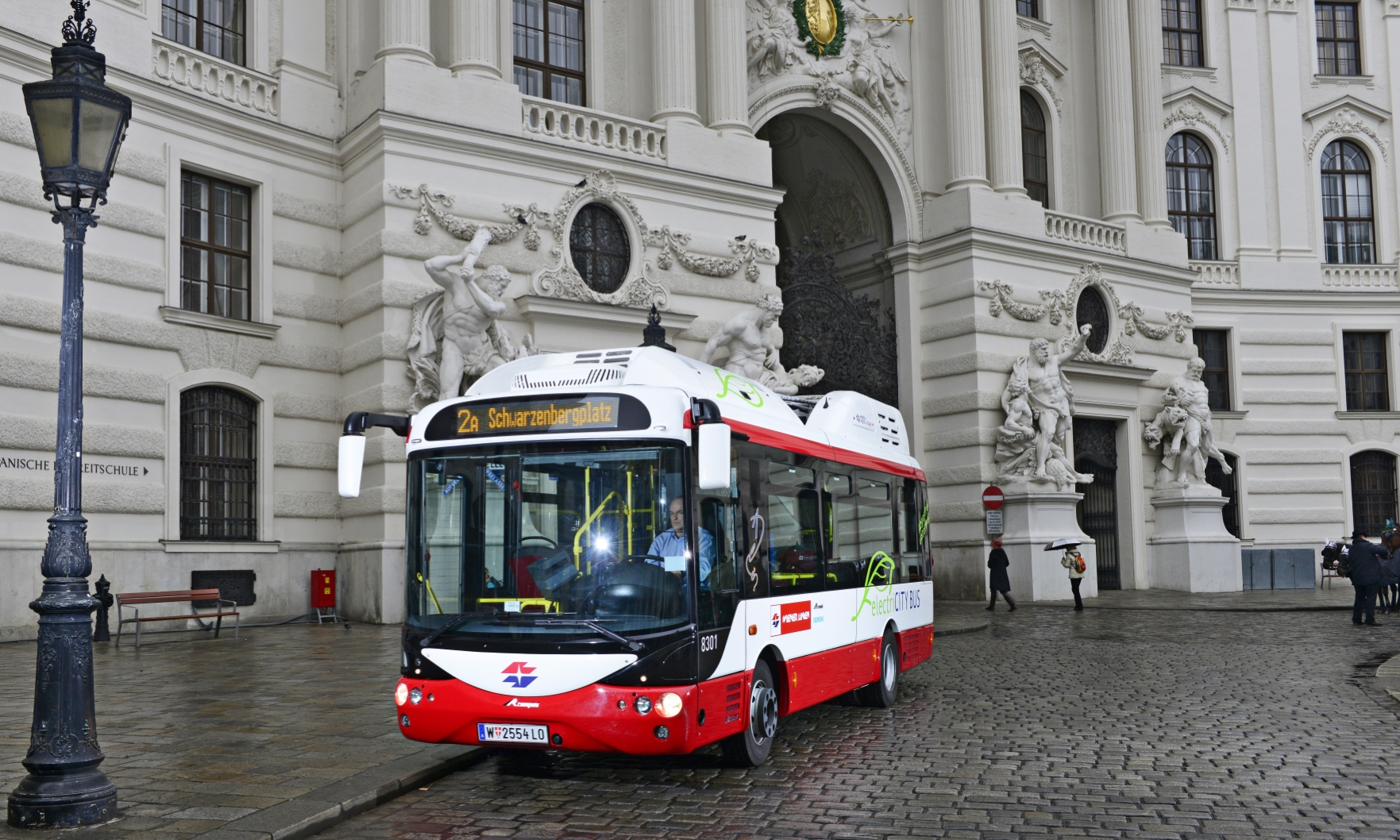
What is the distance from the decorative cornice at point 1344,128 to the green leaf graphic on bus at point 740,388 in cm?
3377

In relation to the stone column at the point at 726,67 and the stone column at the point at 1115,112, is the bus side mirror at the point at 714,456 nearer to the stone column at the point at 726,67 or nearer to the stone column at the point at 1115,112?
the stone column at the point at 726,67

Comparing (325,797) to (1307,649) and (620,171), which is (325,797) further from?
(620,171)

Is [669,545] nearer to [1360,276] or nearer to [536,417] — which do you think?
[536,417]

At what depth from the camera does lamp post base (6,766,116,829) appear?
7.04 meters

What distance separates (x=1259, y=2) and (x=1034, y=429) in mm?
17603

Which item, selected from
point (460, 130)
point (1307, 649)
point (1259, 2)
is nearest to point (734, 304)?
point (460, 130)

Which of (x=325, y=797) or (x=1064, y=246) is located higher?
(x=1064, y=246)

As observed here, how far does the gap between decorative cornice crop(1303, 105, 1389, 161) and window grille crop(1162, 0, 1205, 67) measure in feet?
13.5

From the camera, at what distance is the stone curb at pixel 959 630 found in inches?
781

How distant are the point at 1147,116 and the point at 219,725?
29.8 meters

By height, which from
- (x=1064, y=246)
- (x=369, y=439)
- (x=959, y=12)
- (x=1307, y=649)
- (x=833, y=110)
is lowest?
(x=1307, y=649)

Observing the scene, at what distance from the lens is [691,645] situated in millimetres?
8273

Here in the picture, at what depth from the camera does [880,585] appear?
12438 millimetres

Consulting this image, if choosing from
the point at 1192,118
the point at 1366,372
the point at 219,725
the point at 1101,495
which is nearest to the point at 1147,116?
the point at 1192,118
